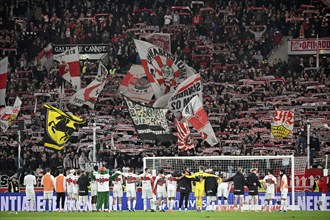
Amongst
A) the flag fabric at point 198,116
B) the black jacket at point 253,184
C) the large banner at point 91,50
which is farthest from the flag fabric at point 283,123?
the large banner at point 91,50

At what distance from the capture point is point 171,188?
148 feet

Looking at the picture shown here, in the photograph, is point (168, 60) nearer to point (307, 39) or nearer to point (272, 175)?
point (307, 39)

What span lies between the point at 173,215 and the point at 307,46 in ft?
72.6

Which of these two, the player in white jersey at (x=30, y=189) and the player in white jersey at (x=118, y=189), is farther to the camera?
the player in white jersey at (x=30, y=189)

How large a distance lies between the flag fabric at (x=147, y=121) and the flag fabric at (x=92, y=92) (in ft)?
26.8

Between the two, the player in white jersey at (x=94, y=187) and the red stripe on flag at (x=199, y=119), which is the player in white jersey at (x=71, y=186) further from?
the red stripe on flag at (x=199, y=119)

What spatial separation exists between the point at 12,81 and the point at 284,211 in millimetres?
22934

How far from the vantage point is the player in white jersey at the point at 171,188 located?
1774 inches

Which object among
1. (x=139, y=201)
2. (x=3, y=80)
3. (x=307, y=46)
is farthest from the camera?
(x=307, y=46)

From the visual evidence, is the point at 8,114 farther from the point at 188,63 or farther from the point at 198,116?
the point at 188,63

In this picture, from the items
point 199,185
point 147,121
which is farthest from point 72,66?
point 199,185

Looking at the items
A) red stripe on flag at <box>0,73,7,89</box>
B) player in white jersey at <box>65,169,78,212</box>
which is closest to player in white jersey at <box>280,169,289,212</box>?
player in white jersey at <box>65,169,78,212</box>

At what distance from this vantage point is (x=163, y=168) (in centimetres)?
4912

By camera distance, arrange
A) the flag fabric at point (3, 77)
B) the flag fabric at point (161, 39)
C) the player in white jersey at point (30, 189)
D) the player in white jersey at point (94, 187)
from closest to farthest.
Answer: the player in white jersey at point (94, 187) → the player in white jersey at point (30, 189) → the flag fabric at point (3, 77) → the flag fabric at point (161, 39)
